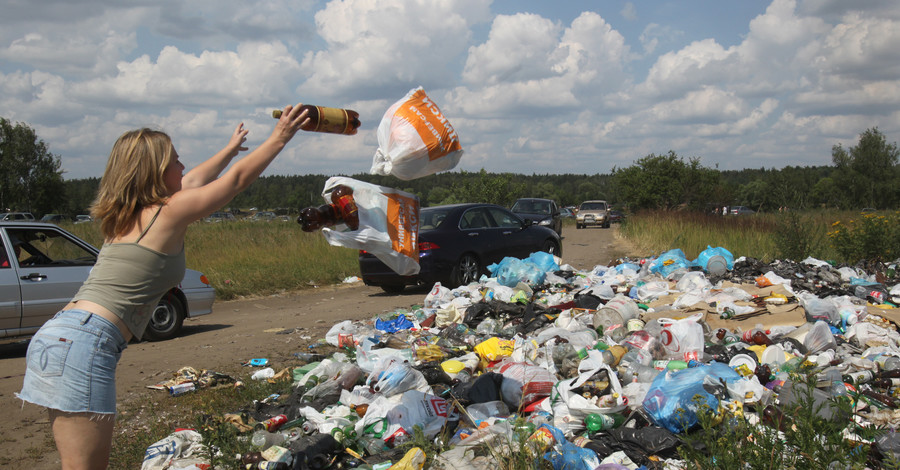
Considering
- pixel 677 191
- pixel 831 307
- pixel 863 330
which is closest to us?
pixel 863 330

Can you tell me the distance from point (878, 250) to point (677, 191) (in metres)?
29.0

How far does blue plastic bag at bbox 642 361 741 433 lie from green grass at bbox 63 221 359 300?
370 inches

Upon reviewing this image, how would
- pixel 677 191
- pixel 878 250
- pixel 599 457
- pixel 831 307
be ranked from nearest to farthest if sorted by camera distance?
pixel 599 457 < pixel 831 307 < pixel 878 250 < pixel 677 191

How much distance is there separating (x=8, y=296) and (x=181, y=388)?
120 inches

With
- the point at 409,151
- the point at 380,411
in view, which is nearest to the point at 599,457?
the point at 380,411

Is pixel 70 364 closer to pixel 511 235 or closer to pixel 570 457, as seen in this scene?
pixel 570 457

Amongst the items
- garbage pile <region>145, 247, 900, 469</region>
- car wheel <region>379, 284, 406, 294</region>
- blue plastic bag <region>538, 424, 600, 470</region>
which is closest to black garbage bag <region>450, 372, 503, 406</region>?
garbage pile <region>145, 247, 900, 469</region>

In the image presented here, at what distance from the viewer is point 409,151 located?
3.67 metres

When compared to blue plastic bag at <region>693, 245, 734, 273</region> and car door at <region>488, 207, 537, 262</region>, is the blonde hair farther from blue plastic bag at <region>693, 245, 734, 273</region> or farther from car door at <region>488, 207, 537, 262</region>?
car door at <region>488, 207, 537, 262</region>

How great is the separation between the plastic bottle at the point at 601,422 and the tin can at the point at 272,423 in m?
2.11

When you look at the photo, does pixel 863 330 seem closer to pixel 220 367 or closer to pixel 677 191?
pixel 220 367

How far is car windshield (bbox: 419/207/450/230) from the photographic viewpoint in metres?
10.4

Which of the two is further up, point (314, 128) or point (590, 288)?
point (314, 128)

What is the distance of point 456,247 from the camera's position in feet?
34.4
